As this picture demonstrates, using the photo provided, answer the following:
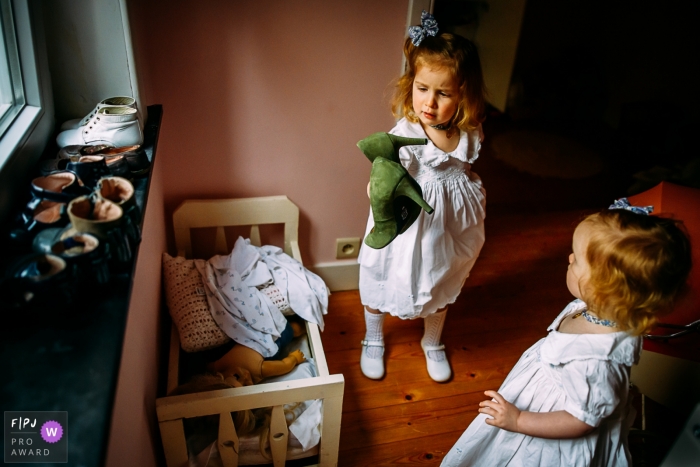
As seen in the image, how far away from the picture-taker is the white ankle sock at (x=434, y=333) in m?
1.69

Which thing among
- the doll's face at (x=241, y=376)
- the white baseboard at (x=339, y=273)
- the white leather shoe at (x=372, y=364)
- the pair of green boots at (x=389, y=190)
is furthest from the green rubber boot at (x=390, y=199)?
the white baseboard at (x=339, y=273)

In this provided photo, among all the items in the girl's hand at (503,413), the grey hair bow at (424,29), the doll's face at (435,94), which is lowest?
the girl's hand at (503,413)

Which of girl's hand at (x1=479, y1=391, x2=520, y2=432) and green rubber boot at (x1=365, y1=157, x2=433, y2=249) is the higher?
green rubber boot at (x1=365, y1=157, x2=433, y2=249)

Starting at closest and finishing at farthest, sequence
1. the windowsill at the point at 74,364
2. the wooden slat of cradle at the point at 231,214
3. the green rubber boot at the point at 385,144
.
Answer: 1. the windowsill at the point at 74,364
2. the green rubber boot at the point at 385,144
3. the wooden slat of cradle at the point at 231,214

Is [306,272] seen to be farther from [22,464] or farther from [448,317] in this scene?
[22,464]

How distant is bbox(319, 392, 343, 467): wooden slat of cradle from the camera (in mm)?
1229

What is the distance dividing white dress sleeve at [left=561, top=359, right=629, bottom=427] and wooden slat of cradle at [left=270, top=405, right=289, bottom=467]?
61 centimetres

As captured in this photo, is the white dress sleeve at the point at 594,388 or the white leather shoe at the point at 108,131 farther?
the white leather shoe at the point at 108,131

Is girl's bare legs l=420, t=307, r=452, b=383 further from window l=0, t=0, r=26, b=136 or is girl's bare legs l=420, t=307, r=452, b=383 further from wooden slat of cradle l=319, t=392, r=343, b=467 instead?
window l=0, t=0, r=26, b=136

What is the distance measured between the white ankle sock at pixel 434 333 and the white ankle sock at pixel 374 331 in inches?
5.7

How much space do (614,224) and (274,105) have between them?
986mm

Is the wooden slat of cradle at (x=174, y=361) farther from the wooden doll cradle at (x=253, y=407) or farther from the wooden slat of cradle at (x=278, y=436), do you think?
the wooden slat of cradle at (x=278, y=436)

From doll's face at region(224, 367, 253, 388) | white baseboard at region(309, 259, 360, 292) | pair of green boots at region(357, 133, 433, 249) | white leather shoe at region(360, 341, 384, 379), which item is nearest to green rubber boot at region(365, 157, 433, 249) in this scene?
pair of green boots at region(357, 133, 433, 249)

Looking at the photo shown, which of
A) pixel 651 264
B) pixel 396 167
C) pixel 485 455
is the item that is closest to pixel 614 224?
pixel 651 264
